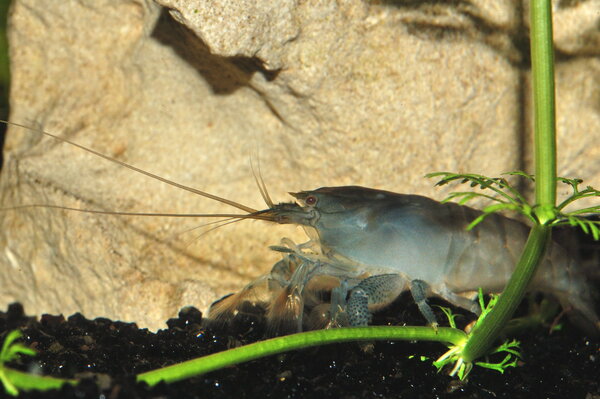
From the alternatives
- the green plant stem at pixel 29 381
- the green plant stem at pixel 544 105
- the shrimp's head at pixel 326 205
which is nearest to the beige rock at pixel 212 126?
the shrimp's head at pixel 326 205

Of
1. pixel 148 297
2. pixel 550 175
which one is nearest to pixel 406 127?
pixel 550 175

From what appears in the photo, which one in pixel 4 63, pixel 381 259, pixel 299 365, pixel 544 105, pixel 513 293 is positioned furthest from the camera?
pixel 4 63

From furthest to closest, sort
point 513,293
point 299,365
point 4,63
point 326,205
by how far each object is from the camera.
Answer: point 4,63 < point 326,205 < point 299,365 < point 513,293

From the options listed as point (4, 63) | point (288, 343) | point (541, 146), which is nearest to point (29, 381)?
point (288, 343)

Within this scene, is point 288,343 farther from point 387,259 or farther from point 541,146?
point 387,259

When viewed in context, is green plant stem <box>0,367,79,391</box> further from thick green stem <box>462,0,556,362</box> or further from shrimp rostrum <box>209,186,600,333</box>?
thick green stem <box>462,0,556,362</box>

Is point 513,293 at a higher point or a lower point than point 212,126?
lower

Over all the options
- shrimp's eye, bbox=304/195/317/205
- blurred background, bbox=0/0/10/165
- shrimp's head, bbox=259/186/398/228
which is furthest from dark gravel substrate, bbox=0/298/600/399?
blurred background, bbox=0/0/10/165

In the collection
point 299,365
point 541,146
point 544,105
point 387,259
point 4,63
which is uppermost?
point 4,63
